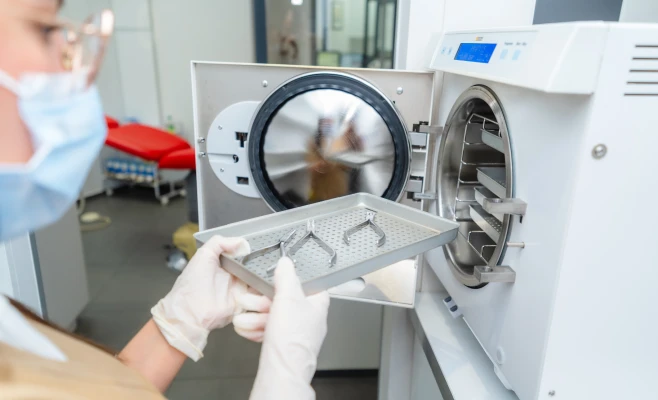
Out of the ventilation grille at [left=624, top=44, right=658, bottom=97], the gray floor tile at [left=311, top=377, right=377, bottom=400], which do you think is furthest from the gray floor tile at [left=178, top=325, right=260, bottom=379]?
the ventilation grille at [left=624, top=44, right=658, bottom=97]

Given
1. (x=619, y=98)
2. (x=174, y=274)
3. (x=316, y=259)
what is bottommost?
(x=174, y=274)

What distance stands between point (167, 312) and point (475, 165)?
3.09 ft

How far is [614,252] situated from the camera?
28.1 inches

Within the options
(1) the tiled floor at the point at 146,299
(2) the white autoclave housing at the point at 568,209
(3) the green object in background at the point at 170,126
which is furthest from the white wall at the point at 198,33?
(2) the white autoclave housing at the point at 568,209

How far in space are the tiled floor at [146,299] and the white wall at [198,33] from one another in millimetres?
1559

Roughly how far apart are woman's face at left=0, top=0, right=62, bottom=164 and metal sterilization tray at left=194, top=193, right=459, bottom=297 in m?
0.44

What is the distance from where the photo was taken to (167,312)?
103cm

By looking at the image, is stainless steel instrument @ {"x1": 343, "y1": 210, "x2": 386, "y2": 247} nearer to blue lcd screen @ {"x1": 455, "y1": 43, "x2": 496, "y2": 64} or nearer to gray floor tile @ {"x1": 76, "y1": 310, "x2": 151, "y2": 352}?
blue lcd screen @ {"x1": 455, "y1": 43, "x2": 496, "y2": 64}

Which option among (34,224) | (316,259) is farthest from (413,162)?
(34,224)

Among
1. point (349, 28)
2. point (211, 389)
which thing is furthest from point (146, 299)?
point (349, 28)

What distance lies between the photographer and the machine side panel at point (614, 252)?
65 cm

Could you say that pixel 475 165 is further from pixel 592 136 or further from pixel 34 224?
pixel 34 224

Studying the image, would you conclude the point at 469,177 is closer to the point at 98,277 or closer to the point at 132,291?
the point at 132,291

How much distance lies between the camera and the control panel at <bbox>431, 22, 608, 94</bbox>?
2.09 ft
